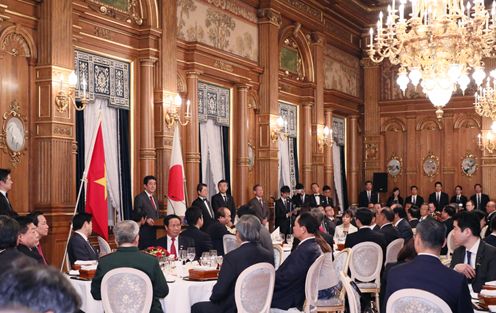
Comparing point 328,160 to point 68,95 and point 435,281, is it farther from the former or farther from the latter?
point 435,281

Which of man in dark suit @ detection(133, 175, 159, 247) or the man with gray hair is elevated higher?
man in dark suit @ detection(133, 175, 159, 247)

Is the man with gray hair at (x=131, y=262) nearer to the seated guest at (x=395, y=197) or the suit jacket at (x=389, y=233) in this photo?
the suit jacket at (x=389, y=233)

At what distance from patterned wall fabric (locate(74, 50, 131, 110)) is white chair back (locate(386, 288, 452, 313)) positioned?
6738 millimetres

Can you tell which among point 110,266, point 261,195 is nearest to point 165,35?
point 261,195

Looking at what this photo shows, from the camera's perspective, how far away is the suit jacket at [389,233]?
878 cm

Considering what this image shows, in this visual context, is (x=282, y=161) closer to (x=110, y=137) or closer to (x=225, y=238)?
(x=110, y=137)

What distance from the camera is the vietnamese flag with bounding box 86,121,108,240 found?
813 centimetres

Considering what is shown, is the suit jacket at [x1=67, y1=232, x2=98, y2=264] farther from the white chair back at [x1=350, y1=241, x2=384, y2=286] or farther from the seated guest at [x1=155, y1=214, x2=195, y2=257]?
the white chair back at [x1=350, y1=241, x2=384, y2=286]

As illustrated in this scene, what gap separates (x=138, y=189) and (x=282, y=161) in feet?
17.7

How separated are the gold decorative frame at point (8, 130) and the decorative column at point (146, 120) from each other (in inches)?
95.0

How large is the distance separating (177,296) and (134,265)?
33.0 inches

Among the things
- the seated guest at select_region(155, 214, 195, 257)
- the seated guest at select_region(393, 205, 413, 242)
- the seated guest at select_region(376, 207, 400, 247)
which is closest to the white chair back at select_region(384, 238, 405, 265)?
the seated guest at select_region(376, 207, 400, 247)

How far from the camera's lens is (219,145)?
1314 centimetres

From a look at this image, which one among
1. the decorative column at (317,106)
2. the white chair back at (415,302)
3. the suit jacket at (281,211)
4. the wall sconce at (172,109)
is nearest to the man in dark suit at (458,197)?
the decorative column at (317,106)
